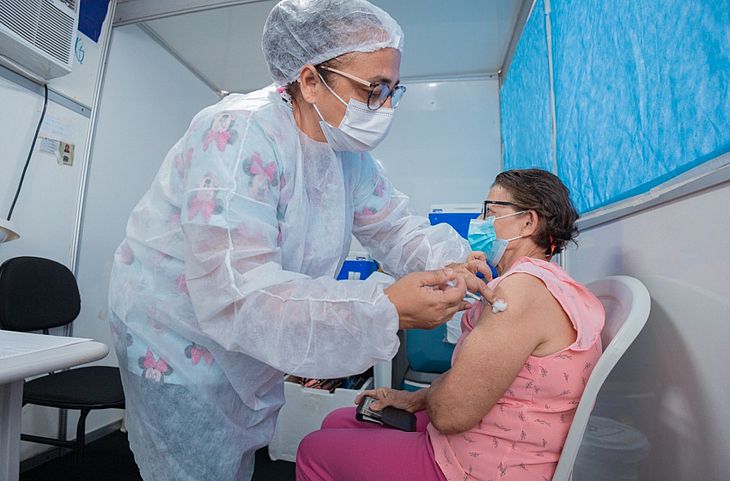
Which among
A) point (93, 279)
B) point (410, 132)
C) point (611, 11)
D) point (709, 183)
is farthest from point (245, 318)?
point (410, 132)

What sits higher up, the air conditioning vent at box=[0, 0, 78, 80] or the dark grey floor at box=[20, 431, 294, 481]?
the air conditioning vent at box=[0, 0, 78, 80]

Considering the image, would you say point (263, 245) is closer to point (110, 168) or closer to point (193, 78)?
point (110, 168)

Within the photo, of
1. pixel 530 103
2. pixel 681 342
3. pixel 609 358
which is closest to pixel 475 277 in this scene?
pixel 609 358

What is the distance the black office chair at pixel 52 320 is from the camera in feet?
4.51

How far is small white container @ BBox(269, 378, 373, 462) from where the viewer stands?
6.10ft

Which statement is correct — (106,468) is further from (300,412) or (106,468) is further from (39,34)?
(39,34)

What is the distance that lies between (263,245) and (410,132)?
7.08ft

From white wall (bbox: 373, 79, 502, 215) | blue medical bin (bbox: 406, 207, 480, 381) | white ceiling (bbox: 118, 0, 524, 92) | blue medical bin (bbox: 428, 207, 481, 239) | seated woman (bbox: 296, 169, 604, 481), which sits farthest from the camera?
white wall (bbox: 373, 79, 502, 215)

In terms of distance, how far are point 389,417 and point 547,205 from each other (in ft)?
2.28

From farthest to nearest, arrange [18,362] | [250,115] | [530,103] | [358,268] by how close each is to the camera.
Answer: [358,268] → [530,103] → [250,115] → [18,362]

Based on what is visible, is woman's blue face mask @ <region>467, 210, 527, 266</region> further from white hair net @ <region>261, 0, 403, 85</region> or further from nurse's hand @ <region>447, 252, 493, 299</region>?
white hair net @ <region>261, 0, 403, 85</region>

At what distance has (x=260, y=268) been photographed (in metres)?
0.68

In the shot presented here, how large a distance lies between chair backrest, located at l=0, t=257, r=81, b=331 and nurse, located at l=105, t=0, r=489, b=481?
1.04 metres

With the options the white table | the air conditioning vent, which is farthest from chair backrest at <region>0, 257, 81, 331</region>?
the white table
